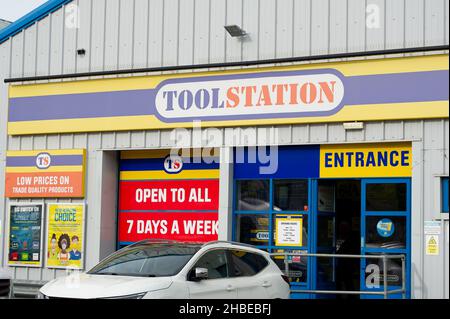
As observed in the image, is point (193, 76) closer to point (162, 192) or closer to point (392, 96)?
point (162, 192)

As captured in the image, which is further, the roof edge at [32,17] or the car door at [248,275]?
the roof edge at [32,17]

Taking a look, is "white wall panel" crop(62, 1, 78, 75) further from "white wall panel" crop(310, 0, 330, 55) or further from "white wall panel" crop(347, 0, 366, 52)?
"white wall panel" crop(347, 0, 366, 52)

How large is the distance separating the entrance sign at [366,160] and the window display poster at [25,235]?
682cm

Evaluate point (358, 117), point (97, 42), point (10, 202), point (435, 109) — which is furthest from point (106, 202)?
point (435, 109)

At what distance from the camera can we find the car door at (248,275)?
38.5ft

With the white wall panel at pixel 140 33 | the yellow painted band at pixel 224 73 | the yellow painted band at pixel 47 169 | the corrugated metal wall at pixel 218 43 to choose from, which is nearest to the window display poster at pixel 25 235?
the corrugated metal wall at pixel 218 43

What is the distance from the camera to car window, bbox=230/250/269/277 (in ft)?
39.2

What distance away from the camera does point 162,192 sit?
57.4 feet

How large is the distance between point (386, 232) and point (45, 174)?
7942 mm

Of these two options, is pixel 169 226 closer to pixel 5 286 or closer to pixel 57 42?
pixel 57 42

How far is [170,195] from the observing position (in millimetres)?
17391

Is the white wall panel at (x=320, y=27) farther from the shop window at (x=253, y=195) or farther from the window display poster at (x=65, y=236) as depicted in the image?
the window display poster at (x=65, y=236)

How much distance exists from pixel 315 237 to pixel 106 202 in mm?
4933

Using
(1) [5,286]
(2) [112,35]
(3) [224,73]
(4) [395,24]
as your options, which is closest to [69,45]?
(2) [112,35]
